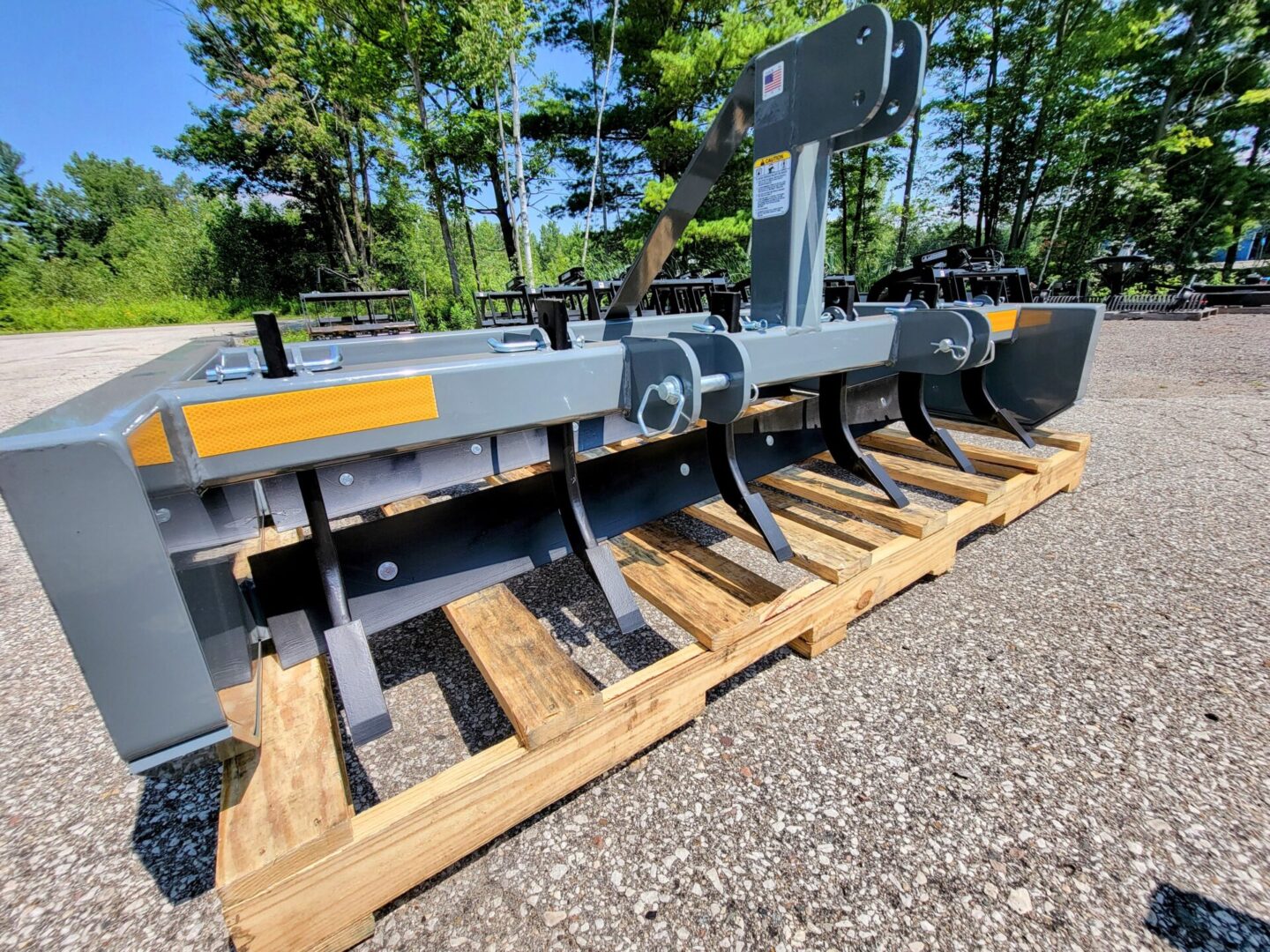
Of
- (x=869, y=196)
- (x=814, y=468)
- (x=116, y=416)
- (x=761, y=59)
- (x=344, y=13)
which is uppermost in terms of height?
(x=344, y=13)

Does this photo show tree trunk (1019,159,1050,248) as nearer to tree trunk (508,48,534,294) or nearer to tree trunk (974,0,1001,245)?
tree trunk (974,0,1001,245)

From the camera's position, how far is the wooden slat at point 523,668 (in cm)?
105

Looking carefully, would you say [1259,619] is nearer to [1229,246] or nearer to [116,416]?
[116,416]

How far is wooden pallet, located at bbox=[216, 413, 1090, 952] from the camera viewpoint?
848mm

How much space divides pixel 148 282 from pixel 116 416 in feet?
123

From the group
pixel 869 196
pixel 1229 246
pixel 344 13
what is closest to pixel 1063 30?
pixel 869 196

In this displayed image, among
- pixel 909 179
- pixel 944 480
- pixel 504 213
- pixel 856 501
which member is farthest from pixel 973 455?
pixel 909 179

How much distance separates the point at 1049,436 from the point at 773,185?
1.95 meters

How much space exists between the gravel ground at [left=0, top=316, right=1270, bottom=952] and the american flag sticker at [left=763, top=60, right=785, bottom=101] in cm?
172

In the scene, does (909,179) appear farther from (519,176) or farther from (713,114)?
(519,176)

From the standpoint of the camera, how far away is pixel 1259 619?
5.51 feet

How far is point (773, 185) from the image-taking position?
1728mm

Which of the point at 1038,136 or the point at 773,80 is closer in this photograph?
the point at 773,80

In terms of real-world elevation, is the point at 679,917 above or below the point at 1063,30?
below
